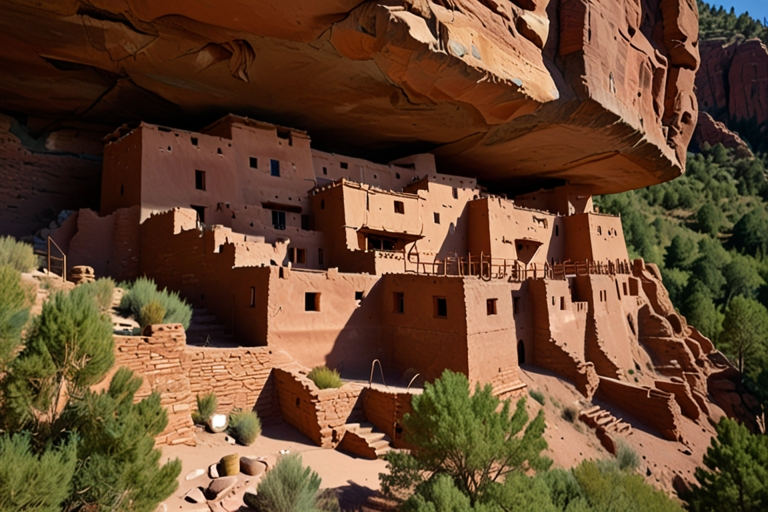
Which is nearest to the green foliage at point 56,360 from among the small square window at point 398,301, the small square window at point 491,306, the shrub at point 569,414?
the small square window at point 398,301

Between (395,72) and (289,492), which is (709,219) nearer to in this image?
(395,72)

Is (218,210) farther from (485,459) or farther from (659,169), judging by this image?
(659,169)

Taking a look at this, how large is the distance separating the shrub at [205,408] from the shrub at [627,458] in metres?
9.98

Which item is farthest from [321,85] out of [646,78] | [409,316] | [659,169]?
[659,169]

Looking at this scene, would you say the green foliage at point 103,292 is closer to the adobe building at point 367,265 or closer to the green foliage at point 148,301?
the green foliage at point 148,301

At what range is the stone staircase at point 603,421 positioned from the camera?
14516mm

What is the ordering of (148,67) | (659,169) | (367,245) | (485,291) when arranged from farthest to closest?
(659,169)
(367,245)
(148,67)
(485,291)

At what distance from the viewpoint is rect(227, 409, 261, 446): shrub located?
29.5 ft

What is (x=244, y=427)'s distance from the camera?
9.03 meters

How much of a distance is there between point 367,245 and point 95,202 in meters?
10.2

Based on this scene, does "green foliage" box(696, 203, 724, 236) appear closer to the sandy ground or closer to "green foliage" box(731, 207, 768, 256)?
"green foliage" box(731, 207, 768, 256)

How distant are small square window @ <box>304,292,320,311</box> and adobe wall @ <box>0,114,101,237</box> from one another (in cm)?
1053

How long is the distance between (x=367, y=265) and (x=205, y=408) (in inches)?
272

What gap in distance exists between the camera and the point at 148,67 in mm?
14914
